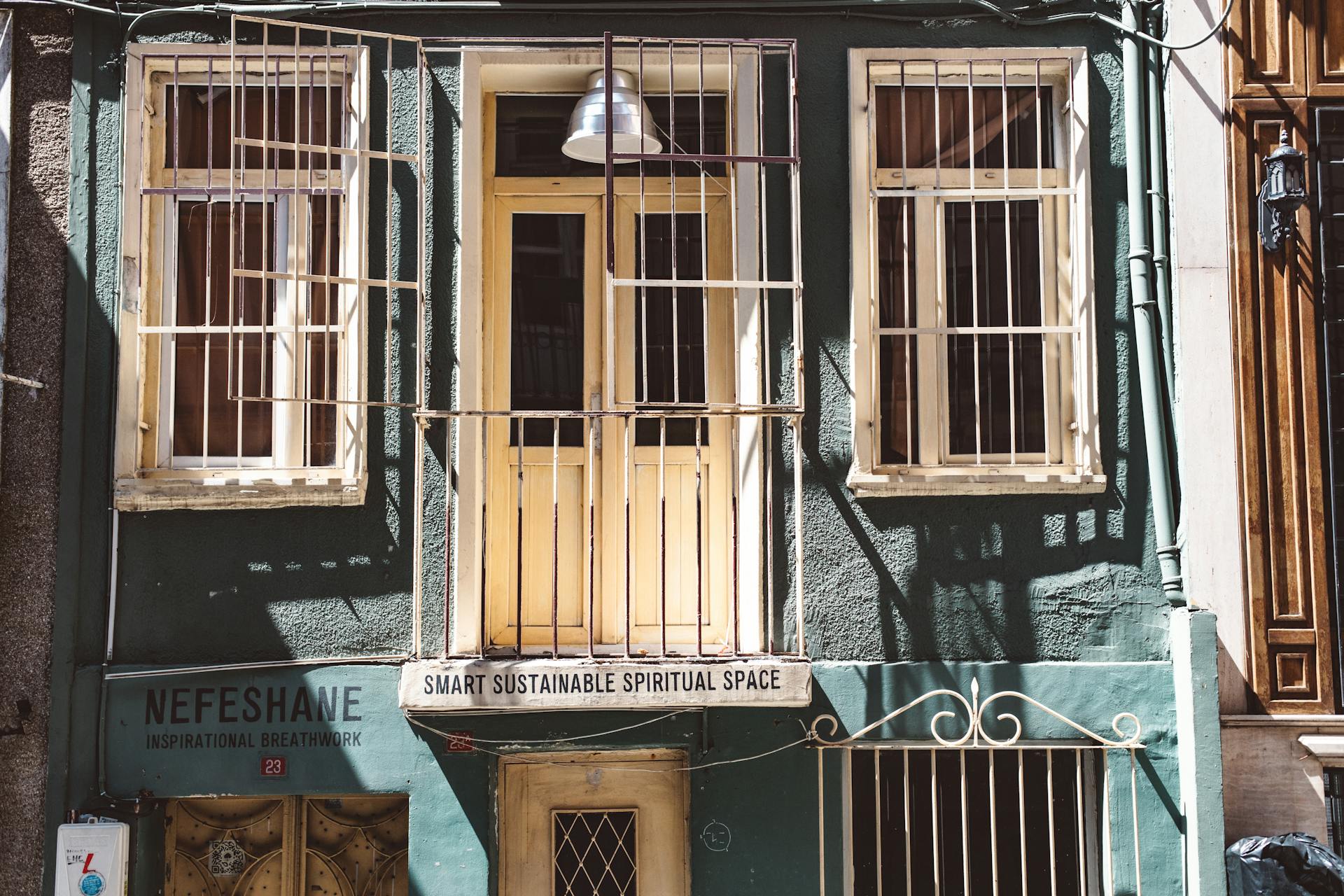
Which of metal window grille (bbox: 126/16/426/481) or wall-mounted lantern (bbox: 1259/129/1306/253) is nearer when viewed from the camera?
wall-mounted lantern (bbox: 1259/129/1306/253)

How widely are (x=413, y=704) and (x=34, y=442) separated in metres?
2.36

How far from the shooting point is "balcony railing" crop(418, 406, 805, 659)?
602 centimetres

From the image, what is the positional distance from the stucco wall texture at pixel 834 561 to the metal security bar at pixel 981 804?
0.38 metres

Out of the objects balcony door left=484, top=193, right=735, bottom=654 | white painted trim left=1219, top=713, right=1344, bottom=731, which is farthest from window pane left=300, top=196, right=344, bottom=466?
white painted trim left=1219, top=713, right=1344, bottom=731

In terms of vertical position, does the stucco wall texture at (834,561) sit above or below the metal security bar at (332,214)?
below

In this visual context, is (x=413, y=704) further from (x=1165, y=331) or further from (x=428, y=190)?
(x=1165, y=331)

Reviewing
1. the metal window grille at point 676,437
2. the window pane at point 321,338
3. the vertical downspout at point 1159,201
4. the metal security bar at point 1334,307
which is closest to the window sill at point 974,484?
the metal window grille at point 676,437

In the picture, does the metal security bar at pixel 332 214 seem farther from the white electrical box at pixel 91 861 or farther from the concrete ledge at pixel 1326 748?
the concrete ledge at pixel 1326 748

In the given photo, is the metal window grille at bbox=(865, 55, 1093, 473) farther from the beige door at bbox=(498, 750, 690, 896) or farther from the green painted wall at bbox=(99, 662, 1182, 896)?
the beige door at bbox=(498, 750, 690, 896)

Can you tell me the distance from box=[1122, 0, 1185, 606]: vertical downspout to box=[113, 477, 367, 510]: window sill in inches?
153

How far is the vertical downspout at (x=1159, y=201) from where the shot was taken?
609 centimetres

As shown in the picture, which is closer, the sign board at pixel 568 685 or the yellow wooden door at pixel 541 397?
the sign board at pixel 568 685

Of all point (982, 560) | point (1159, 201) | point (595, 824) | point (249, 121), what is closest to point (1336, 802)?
point (982, 560)

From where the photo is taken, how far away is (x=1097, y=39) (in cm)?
628
